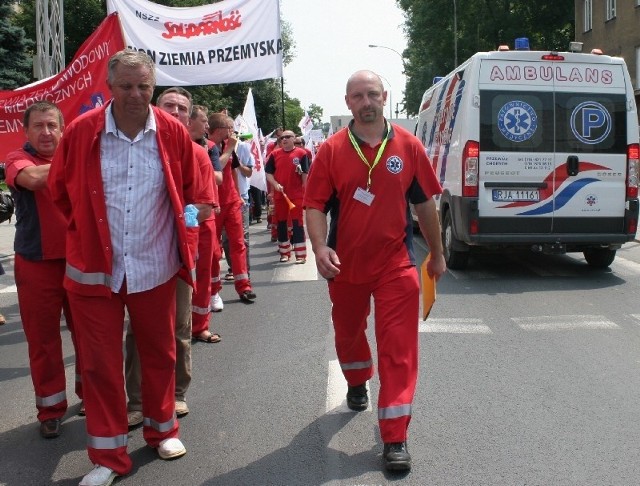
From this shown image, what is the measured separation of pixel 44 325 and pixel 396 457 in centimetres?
207

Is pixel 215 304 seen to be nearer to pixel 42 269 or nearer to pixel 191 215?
pixel 42 269

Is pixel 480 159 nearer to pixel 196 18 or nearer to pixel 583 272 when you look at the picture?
pixel 583 272

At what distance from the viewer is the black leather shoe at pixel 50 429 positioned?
439cm

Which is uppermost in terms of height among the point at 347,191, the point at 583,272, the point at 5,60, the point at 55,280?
the point at 5,60

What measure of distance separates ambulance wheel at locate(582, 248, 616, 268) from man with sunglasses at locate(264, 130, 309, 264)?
12.5 feet

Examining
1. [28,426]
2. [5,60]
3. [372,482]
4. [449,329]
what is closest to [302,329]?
[449,329]

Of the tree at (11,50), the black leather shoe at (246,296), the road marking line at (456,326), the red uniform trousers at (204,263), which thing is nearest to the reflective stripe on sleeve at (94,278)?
the red uniform trousers at (204,263)

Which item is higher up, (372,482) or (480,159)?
(480,159)

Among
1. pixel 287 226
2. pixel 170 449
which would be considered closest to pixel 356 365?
pixel 170 449

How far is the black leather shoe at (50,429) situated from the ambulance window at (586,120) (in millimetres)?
6576

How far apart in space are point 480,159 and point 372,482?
5885 millimetres

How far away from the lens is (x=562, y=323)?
23.0 ft

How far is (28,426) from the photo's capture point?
461 cm

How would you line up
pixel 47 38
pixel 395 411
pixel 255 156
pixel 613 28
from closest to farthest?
pixel 395 411, pixel 47 38, pixel 255 156, pixel 613 28
